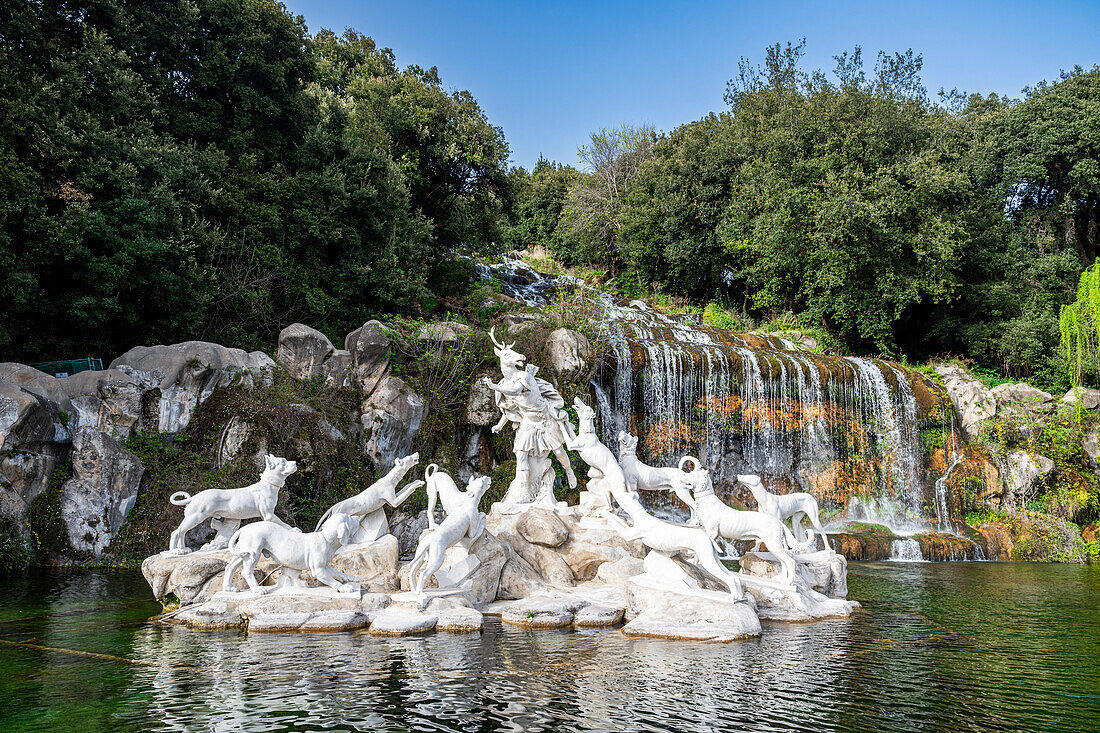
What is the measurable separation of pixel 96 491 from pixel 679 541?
11669mm

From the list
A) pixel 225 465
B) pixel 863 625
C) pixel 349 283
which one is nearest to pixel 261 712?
pixel 863 625

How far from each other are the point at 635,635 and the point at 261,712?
4154mm

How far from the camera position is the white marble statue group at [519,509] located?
870 cm

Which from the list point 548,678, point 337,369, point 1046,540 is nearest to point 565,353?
point 337,369

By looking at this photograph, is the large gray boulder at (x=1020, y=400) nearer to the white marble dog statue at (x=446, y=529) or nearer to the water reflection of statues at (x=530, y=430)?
the water reflection of statues at (x=530, y=430)

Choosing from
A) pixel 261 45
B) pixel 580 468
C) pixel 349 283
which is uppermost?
pixel 261 45

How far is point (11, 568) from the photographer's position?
505 inches

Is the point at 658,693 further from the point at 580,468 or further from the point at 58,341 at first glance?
the point at 58,341

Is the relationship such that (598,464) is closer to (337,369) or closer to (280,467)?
(280,467)

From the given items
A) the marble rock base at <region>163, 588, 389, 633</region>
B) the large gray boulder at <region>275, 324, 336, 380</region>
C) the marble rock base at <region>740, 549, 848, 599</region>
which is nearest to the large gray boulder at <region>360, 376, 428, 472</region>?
the large gray boulder at <region>275, 324, 336, 380</region>

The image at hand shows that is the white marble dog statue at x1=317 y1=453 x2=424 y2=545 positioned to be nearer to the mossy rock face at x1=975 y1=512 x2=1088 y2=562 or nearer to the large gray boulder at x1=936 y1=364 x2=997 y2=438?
the mossy rock face at x1=975 y1=512 x2=1088 y2=562

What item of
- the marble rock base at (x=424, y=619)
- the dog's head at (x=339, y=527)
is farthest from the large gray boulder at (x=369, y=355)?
the marble rock base at (x=424, y=619)

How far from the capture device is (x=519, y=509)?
10.7m

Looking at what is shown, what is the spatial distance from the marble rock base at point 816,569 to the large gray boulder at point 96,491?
39.4 ft
